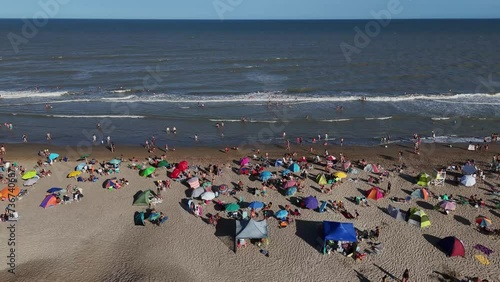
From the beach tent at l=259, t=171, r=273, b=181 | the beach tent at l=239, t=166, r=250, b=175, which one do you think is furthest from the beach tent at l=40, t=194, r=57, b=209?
the beach tent at l=259, t=171, r=273, b=181

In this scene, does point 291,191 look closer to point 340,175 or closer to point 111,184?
point 340,175

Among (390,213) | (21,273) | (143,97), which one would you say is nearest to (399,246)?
(390,213)

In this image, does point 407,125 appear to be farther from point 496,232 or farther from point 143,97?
Result: point 143,97

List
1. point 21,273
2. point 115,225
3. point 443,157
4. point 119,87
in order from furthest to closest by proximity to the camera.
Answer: point 119,87
point 443,157
point 115,225
point 21,273

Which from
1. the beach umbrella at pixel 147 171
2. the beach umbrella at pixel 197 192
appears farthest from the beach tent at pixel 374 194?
the beach umbrella at pixel 147 171

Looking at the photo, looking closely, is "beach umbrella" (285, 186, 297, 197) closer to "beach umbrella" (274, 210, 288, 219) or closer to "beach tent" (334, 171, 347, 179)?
"beach umbrella" (274, 210, 288, 219)
